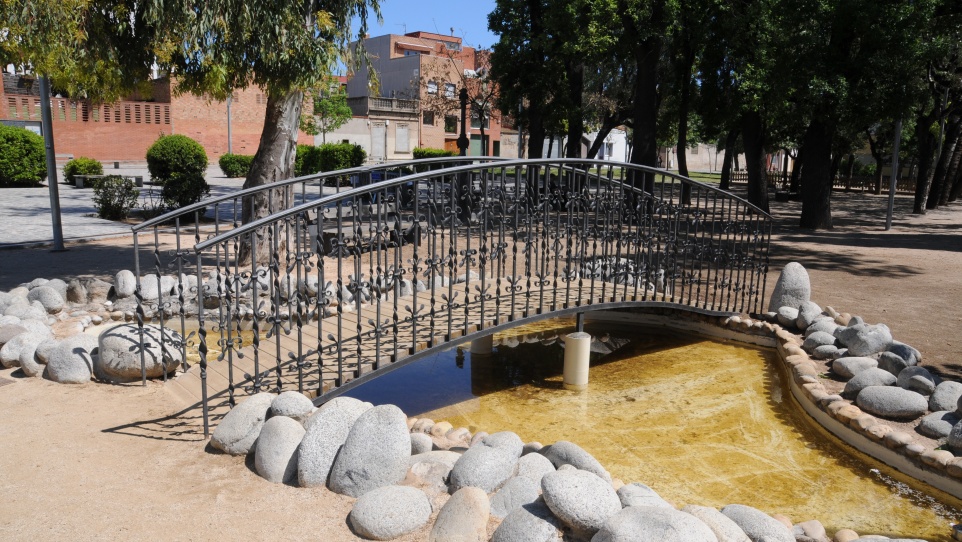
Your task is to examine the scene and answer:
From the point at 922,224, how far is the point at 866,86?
6.37 m

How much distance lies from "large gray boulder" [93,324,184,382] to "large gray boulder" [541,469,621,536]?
3.51 m

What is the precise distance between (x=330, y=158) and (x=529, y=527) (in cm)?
3198

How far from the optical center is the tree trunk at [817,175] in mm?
17062

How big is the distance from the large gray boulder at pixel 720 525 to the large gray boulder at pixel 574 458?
627 millimetres

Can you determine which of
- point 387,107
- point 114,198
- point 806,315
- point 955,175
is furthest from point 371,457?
point 387,107

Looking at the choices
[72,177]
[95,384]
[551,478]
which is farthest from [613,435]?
[72,177]

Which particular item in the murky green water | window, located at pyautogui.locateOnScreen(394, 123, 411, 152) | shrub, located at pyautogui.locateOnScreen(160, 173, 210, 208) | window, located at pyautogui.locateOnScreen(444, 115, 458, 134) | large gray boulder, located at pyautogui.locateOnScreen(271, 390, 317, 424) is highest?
window, located at pyautogui.locateOnScreen(444, 115, 458, 134)

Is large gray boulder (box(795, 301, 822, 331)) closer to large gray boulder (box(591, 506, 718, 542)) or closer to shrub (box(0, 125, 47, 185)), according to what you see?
large gray boulder (box(591, 506, 718, 542))

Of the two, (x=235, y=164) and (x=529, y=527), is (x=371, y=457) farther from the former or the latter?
(x=235, y=164)

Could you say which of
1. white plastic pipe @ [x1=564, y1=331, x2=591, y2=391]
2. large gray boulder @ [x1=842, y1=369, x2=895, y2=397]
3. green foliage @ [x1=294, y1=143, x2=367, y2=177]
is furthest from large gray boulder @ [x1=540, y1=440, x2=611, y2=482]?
green foliage @ [x1=294, y1=143, x2=367, y2=177]

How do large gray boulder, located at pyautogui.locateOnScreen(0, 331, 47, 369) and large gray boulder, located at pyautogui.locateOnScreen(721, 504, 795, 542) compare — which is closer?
large gray boulder, located at pyautogui.locateOnScreen(721, 504, 795, 542)

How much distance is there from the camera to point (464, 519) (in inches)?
141

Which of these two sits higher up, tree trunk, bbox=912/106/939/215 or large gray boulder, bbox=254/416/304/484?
tree trunk, bbox=912/106/939/215

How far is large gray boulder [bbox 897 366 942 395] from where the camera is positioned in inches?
249
